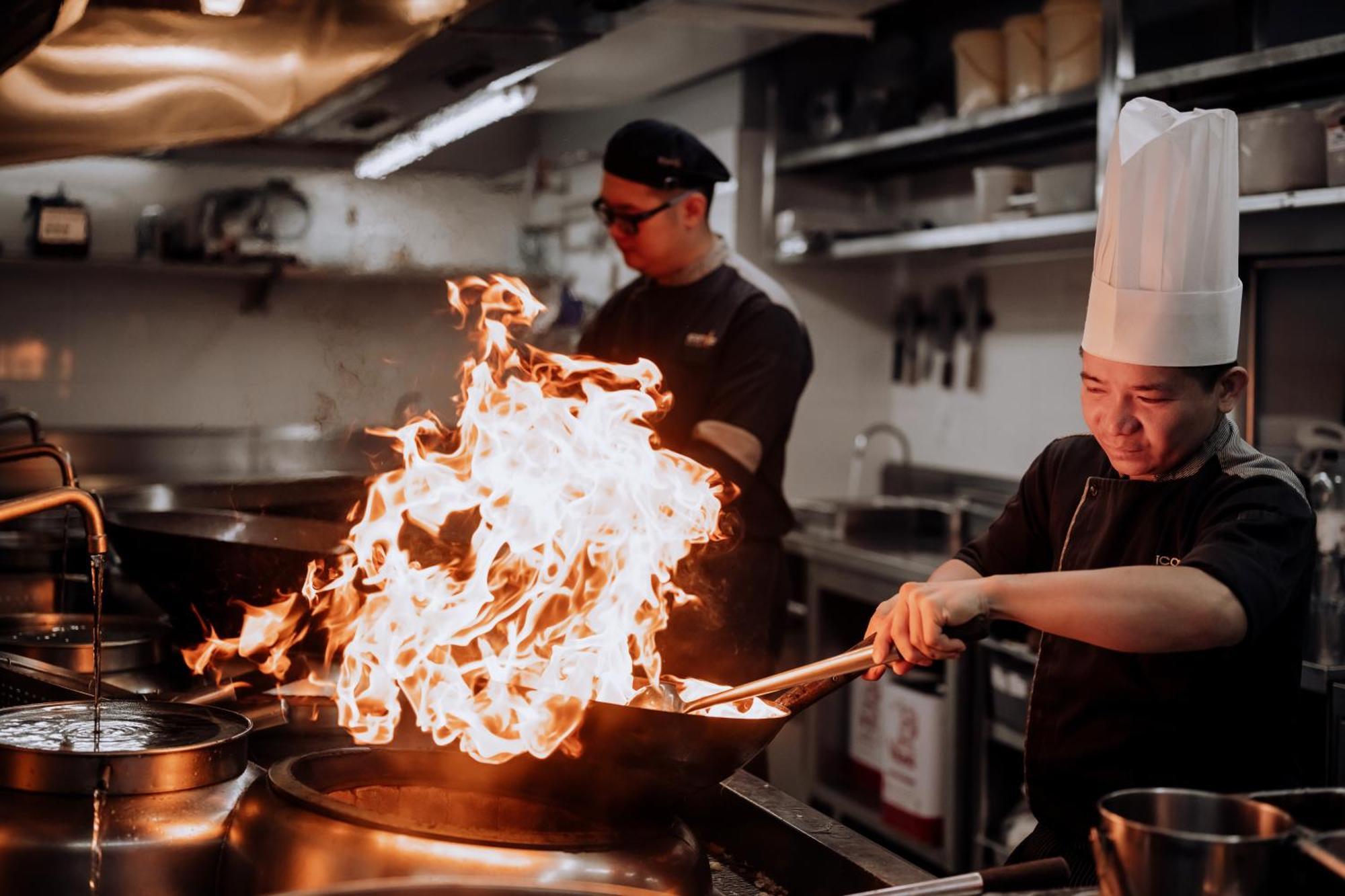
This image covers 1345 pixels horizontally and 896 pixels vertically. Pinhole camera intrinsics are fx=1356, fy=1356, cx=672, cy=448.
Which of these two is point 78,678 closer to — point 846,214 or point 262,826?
point 262,826

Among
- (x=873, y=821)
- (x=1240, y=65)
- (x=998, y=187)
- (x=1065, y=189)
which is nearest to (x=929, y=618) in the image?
(x=1240, y=65)

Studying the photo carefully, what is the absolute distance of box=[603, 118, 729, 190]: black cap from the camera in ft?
10.6

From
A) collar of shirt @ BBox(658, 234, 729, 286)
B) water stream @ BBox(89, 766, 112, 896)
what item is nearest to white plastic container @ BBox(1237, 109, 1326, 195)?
collar of shirt @ BBox(658, 234, 729, 286)

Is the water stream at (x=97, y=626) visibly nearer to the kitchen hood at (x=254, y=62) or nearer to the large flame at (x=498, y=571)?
the large flame at (x=498, y=571)

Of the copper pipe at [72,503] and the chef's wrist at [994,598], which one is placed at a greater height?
the copper pipe at [72,503]

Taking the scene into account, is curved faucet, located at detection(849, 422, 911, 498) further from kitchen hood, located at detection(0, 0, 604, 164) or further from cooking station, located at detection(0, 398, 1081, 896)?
cooking station, located at detection(0, 398, 1081, 896)

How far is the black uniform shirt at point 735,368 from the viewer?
3213mm

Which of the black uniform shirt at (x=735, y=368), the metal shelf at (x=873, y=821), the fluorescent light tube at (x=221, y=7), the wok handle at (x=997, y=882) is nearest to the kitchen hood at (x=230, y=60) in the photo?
the fluorescent light tube at (x=221, y=7)

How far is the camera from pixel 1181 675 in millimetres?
1804

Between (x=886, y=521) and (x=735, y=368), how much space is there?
1885 mm

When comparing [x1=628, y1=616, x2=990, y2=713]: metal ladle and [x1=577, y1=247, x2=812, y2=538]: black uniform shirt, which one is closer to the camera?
[x1=628, y1=616, x2=990, y2=713]: metal ladle

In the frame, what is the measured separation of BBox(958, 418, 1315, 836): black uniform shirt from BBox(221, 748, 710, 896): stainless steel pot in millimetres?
655

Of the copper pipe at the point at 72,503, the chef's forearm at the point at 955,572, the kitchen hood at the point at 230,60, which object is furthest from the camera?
the kitchen hood at the point at 230,60

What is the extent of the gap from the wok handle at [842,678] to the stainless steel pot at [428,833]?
0.64ft
